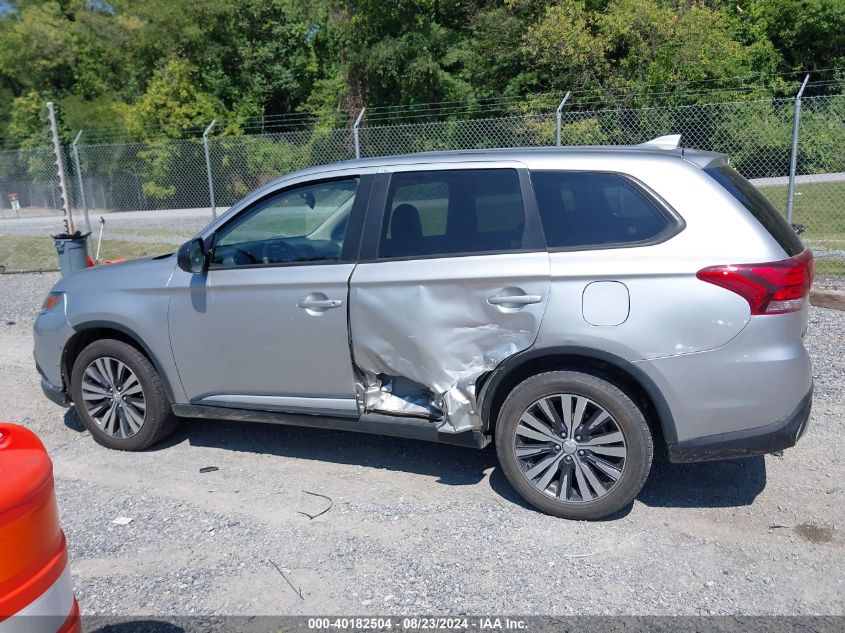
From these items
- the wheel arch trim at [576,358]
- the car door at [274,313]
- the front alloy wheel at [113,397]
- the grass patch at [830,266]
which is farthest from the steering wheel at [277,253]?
the grass patch at [830,266]

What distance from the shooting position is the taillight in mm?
3771

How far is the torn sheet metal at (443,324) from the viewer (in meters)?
4.17

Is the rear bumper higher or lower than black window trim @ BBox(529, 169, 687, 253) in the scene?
lower

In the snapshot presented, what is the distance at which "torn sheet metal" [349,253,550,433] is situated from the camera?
13.7ft

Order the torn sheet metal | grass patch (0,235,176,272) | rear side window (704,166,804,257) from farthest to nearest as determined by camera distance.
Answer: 1. grass patch (0,235,176,272)
2. the torn sheet metal
3. rear side window (704,166,804,257)

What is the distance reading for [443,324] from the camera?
14.2ft

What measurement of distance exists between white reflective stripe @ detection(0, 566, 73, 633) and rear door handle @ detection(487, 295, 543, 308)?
2516 millimetres

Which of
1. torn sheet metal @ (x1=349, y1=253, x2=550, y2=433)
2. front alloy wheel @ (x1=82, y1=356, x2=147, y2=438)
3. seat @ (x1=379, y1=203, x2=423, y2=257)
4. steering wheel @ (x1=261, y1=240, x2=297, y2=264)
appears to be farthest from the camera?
front alloy wheel @ (x1=82, y1=356, x2=147, y2=438)

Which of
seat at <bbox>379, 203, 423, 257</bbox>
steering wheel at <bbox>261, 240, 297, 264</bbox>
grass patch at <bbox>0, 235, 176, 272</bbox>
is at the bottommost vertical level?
grass patch at <bbox>0, 235, 176, 272</bbox>

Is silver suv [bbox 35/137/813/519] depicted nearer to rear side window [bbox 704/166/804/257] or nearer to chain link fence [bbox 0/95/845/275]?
rear side window [bbox 704/166/804/257]

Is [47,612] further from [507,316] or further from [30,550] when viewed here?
[507,316]

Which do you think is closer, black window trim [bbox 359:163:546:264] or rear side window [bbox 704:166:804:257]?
rear side window [bbox 704:166:804:257]

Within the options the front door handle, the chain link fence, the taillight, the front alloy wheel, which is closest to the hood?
the front alloy wheel

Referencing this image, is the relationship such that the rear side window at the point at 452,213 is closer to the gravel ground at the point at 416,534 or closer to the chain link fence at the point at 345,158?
the gravel ground at the point at 416,534
